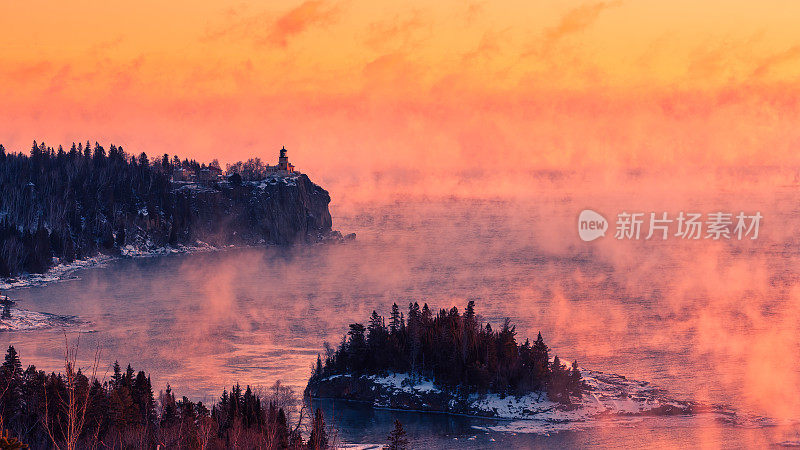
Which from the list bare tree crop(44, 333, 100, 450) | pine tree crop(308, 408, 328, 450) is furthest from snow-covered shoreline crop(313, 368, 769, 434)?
bare tree crop(44, 333, 100, 450)

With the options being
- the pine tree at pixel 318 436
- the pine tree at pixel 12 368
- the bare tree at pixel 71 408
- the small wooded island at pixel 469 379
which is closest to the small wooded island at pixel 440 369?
the small wooded island at pixel 469 379

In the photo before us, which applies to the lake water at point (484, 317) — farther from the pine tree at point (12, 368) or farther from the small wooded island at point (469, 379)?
the pine tree at point (12, 368)

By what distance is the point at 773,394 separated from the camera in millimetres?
71312

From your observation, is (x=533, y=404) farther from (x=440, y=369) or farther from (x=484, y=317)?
(x=484, y=317)

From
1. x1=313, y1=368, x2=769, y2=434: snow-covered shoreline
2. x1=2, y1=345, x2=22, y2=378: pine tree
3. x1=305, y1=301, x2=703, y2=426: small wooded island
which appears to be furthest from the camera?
x1=305, y1=301, x2=703, y2=426: small wooded island

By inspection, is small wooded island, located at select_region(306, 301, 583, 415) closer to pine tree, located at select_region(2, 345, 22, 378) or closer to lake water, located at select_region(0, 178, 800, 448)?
lake water, located at select_region(0, 178, 800, 448)

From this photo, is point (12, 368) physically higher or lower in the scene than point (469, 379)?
higher

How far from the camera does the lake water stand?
64625 mm

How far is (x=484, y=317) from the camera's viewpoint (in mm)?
104188

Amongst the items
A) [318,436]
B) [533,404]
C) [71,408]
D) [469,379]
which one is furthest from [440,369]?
[71,408]

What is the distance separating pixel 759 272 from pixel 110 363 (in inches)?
4800

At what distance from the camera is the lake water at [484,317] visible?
64625mm

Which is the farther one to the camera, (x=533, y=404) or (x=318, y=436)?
(x=533, y=404)

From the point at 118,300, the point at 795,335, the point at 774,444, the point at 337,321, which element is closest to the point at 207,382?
the point at 337,321
